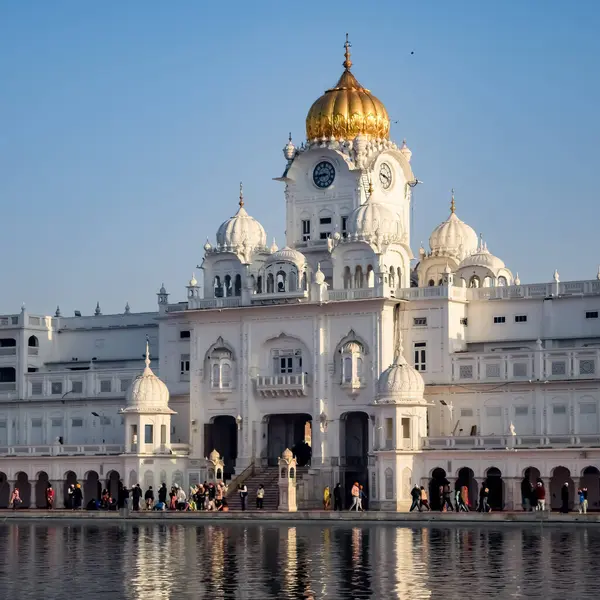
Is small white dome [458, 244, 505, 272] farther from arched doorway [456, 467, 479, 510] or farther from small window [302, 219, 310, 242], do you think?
arched doorway [456, 467, 479, 510]

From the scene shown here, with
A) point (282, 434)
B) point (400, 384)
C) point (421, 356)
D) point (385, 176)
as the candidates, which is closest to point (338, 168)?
point (385, 176)

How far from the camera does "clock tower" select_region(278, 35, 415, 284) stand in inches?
3041

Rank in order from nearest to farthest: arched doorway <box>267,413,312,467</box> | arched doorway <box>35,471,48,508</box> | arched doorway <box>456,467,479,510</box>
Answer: arched doorway <box>456,467,479,510</box>, arched doorway <box>267,413,312,467</box>, arched doorway <box>35,471,48,508</box>

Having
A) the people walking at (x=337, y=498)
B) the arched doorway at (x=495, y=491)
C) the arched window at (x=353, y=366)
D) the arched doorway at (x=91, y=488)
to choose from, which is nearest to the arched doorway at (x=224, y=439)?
the arched doorway at (x=91, y=488)

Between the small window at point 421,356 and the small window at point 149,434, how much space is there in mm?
12274

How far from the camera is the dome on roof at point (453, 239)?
78.4 m

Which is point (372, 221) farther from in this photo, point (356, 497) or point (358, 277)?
point (356, 497)

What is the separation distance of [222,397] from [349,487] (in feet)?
24.7

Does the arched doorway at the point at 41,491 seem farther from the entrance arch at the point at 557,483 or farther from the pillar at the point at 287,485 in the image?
the entrance arch at the point at 557,483

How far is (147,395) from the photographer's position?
7406 centimetres

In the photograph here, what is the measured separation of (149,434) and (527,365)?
17277 mm

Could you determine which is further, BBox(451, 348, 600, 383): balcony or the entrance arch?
BBox(451, 348, 600, 383): balcony

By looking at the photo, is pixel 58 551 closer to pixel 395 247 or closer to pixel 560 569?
pixel 560 569

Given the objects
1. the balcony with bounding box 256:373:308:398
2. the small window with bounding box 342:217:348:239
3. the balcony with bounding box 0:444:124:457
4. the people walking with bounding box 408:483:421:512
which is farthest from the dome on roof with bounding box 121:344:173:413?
the people walking with bounding box 408:483:421:512
